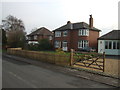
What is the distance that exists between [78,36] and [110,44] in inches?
354

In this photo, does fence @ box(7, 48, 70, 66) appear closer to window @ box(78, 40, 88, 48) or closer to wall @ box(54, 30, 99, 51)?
window @ box(78, 40, 88, 48)

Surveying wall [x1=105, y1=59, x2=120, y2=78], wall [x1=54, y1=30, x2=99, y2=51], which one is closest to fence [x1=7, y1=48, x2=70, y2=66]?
wall [x1=105, y1=59, x2=120, y2=78]

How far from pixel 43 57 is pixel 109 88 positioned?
11232 mm

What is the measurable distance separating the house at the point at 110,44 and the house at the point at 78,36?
5.07m

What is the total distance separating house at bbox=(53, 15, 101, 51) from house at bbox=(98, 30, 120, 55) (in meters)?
5.07

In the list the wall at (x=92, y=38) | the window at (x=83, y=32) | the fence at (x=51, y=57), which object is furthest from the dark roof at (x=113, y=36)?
the fence at (x=51, y=57)

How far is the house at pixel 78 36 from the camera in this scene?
35.2 m

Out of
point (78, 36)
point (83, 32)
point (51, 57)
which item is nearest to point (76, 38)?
point (78, 36)

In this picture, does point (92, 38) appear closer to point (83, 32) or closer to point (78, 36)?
point (83, 32)

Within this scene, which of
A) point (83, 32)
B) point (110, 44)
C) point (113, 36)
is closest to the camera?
point (110, 44)

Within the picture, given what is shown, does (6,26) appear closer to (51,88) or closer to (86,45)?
(86,45)

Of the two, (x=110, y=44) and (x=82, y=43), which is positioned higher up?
(x=82, y=43)

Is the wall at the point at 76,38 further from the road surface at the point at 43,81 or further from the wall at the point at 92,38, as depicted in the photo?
the road surface at the point at 43,81

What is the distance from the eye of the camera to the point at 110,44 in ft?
97.5
